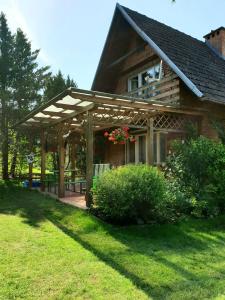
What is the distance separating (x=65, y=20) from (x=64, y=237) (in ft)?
28.7

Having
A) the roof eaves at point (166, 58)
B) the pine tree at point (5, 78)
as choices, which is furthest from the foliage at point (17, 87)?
the roof eaves at point (166, 58)

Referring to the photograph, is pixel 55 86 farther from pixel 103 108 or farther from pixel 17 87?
pixel 103 108

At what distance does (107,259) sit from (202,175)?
13.6 feet

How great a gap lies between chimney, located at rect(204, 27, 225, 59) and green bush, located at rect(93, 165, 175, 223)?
10976mm

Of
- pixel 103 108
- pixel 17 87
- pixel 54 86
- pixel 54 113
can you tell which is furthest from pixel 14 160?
pixel 103 108

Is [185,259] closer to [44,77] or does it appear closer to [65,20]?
[65,20]

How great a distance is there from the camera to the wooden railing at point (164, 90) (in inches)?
407

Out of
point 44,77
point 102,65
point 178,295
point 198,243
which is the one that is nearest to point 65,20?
point 102,65

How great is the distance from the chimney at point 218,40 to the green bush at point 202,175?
8.87 meters

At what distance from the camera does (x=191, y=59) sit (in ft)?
37.3

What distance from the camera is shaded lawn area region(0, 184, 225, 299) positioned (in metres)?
3.29

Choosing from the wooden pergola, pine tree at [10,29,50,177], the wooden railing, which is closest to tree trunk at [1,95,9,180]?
pine tree at [10,29,50,177]

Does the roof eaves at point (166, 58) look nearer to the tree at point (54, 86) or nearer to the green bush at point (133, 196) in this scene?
the green bush at point (133, 196)

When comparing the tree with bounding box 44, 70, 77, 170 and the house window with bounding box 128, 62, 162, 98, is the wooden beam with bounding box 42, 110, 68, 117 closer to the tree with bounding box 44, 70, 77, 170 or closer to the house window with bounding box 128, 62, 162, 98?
the house window with bounding box 128, 62, 162, 98
